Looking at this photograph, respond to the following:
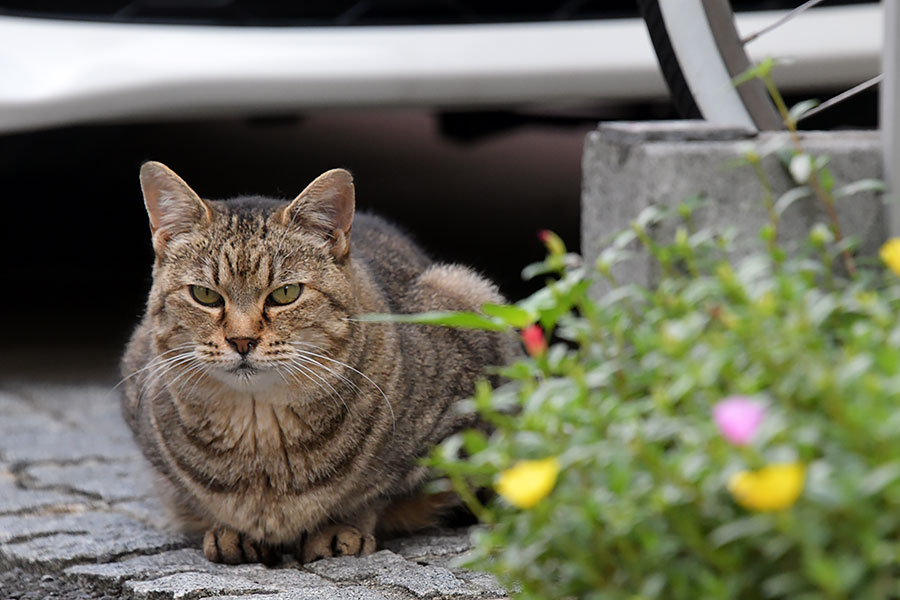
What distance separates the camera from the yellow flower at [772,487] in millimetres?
928

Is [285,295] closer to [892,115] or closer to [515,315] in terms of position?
[515,315]

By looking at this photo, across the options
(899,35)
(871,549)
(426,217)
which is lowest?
(426,217)

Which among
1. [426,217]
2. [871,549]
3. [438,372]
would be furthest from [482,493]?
Result: [426,217]

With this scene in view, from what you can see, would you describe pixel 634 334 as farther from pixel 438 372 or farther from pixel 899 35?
pixel 438 372

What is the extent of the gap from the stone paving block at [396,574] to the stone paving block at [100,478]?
594mm

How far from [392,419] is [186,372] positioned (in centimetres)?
41

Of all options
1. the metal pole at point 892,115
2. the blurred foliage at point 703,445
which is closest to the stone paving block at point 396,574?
the blurred foliage at point 703,445

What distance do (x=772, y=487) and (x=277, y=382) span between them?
1.43 meters

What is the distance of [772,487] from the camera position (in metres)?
0.93

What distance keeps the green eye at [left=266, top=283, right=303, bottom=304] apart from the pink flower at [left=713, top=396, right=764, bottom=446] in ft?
4.49

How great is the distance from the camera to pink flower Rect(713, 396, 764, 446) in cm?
100

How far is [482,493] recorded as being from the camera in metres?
2.58

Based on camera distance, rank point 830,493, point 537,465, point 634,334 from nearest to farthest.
Answer: point 830,493 → point 537,465 → point 634,334

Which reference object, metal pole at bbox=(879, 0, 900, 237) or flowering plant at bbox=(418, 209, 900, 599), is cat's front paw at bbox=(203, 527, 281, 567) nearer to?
flowering plant at bbox=(418, 209, 900, 599)
